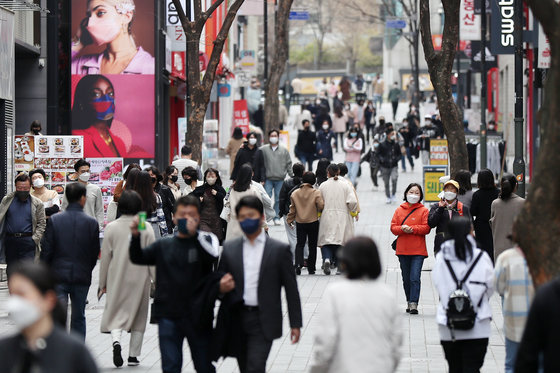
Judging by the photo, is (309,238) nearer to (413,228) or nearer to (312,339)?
(413,228)

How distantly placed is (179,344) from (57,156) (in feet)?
32.2

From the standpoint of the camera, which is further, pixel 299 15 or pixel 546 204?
pixel 299 15

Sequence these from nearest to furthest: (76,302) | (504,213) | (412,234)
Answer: (76,302), (504,213), (412,234)

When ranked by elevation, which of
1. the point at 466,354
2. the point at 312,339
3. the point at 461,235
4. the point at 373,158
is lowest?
the point at 312,339

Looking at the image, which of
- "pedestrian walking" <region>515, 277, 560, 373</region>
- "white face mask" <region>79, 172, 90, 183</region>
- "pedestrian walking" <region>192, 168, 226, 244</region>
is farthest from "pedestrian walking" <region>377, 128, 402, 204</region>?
"pedestrian walking" <region>515, 277, 560, 373</region>

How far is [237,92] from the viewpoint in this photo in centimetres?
5744

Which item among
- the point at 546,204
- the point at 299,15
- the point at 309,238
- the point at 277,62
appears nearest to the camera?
the point at 546,204

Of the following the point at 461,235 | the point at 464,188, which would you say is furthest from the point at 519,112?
the point at 461,235

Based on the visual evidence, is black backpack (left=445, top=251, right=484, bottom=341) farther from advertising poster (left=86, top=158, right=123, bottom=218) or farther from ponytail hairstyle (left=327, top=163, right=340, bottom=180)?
advertising poster (left=86, top=158, right=123, bottom=218)

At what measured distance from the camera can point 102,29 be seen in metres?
25.8

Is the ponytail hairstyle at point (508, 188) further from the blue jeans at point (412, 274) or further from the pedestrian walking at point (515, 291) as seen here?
the pedestrian walking at point (515, 291)

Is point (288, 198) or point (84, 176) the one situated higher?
point (84, 176)

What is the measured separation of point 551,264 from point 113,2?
19.6 m

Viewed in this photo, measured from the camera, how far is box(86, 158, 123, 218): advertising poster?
18.2m
